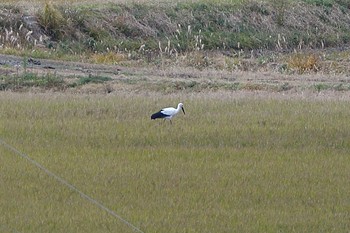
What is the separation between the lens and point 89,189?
11.5 m

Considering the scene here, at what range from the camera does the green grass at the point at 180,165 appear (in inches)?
407

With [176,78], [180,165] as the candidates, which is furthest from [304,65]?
[180,165]

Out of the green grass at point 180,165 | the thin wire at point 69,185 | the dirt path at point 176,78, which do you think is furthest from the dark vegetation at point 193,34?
the thin wire at point 69,185

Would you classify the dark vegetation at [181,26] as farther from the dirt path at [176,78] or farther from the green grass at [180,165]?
the green grass at [180,165]

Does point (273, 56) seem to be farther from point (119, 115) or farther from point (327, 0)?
point (119, 115)

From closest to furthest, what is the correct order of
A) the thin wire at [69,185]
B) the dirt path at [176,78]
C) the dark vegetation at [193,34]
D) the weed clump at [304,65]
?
the thin wire at [69,185]
the dirt path at [176,78]
the weed clump at [304,65]
the dark vegetation at [193,34]

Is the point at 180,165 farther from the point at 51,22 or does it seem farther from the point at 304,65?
the point at 51,22

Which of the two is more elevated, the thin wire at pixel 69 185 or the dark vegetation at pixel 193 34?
the thin wire at pixel 69 185

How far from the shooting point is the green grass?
10344 millimetres

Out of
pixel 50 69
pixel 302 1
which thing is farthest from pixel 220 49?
pixel 50 69

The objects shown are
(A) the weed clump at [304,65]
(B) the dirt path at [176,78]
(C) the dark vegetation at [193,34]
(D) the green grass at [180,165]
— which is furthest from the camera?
(C) the dark vegetation at [193,34]

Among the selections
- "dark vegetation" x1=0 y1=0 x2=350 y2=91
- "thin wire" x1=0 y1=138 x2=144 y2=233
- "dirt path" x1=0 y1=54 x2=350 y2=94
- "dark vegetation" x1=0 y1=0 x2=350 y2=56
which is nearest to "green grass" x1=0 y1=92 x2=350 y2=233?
"thin wire" x1=0 y1=138 x2=144 y2=233

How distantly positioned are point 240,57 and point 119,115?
1795cm

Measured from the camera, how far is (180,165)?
12.9 meters
